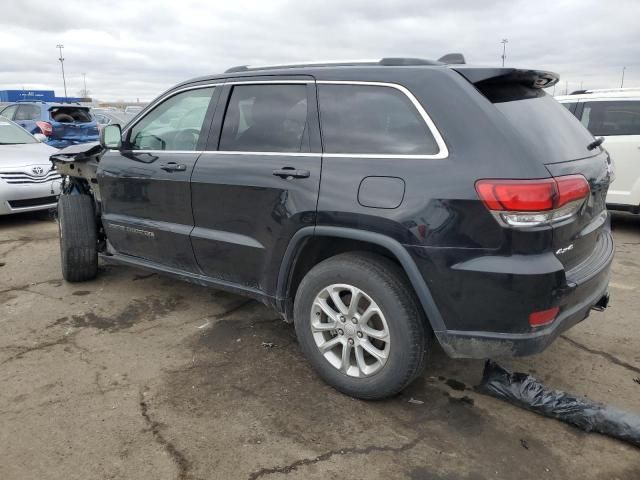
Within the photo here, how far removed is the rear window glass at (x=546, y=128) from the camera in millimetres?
2562

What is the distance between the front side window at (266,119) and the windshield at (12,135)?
6499 mm

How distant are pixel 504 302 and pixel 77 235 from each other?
3.83 metres

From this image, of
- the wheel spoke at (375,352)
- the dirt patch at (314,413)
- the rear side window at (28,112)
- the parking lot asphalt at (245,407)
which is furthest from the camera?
the rear side window at (28,112)

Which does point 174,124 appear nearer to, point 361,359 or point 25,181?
point 361,359

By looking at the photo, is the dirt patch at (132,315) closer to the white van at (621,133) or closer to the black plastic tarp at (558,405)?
the black plastic tarp at (558,405)

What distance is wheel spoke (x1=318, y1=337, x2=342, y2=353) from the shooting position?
3.04 meters

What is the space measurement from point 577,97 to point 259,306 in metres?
5.64

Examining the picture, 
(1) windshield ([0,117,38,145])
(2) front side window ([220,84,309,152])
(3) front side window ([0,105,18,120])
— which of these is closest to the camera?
(2) front side window ([220,84,309,152])

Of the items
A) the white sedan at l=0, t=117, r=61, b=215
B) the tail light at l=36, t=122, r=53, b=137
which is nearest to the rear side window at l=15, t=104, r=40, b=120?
the tail light at l=36, t=122, r=53, b=137

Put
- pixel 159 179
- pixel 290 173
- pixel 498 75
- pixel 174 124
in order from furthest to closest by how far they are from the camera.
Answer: pixel 174 124
pixel 159 179
pixel 290 173
pixel 498 75

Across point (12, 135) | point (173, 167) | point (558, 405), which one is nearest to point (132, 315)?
point (173, 167)

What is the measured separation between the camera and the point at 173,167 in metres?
3.73

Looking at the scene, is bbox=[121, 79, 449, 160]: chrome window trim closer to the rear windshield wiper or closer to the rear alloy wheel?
the rear alloy wheel

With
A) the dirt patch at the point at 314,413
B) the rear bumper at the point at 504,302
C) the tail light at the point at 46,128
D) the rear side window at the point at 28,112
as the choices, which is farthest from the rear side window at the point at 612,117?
the rear side window at the point at 28,112
